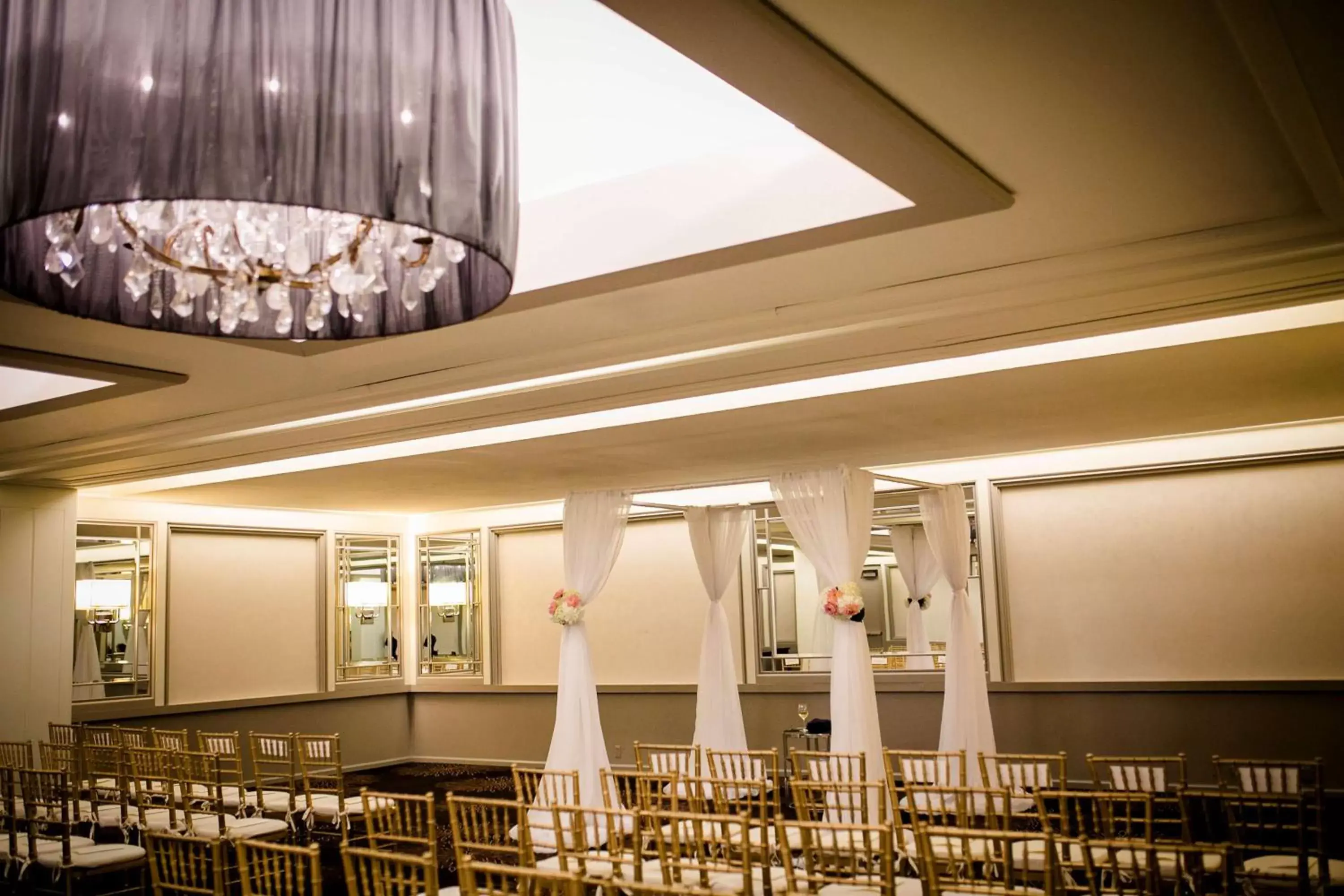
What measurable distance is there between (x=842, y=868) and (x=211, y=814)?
4230mm

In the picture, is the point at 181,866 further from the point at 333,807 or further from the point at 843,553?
the point at 843,553

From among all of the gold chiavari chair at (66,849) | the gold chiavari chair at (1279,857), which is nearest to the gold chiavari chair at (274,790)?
the gold chiavari chair at (66,849)

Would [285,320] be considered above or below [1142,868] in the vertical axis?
above

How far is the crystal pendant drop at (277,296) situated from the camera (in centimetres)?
308

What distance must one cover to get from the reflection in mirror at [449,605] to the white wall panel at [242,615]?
1319 millimetres

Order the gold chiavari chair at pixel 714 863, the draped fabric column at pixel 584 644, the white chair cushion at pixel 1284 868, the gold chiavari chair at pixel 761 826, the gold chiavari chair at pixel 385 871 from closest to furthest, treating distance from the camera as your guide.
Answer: the gold chiavari chair at pixel 385 871 → the gold chiavari chair at pixel 714 863 → the gold chiavari chair at pixel 761 826 → the white chair cushion at pixel 1284 868 → the draped fabric column at pixel 584 644

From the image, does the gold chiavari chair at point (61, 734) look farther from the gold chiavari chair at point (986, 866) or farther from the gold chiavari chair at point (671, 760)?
the gold chiavari chair at point (986, 866)

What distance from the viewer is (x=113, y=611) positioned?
35.8 ft

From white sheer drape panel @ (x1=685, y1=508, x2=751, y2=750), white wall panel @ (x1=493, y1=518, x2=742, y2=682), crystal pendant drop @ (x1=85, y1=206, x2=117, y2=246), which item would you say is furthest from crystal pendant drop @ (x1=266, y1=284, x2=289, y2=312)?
white wall panel @ (x1=493, y1=518, x2=742, y2=682)

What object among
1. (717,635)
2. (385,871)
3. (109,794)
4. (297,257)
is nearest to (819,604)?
(717,635)

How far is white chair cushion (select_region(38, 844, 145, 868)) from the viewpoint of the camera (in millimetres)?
6148

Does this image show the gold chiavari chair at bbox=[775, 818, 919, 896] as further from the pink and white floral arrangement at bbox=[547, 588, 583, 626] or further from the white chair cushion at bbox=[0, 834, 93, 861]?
the white chair cushion at bbox=[0, 834, 93, 861]

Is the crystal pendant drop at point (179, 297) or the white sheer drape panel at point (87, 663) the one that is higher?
the crystal pendant drop at point (179, 297)

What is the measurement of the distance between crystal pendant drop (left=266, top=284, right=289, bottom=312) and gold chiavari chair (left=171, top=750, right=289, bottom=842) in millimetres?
4054
